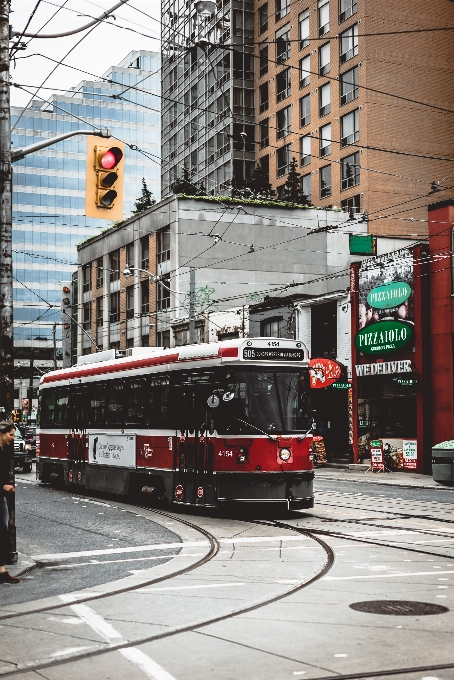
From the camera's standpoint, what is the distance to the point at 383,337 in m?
36.1

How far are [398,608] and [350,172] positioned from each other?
1905 inches

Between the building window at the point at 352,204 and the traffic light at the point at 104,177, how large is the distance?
139ft

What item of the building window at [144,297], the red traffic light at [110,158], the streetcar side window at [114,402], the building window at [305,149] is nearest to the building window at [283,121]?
the building window at [305,149]

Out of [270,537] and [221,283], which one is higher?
[221,283]

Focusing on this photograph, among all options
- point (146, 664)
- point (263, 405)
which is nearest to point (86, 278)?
point (263, 405)

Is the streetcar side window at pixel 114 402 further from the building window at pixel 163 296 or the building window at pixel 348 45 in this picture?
the building window at pixel 348 45

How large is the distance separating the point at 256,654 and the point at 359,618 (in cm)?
167

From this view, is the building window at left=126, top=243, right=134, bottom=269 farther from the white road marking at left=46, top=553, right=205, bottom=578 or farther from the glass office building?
the white road marking at left=46, top=553, right=205, bottom=578

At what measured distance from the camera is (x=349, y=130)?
5475 cm

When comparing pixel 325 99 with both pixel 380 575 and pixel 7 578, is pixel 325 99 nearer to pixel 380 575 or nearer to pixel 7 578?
pixel 380 575

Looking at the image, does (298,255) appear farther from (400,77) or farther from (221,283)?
(400,77)

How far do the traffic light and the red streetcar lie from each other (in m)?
4.59

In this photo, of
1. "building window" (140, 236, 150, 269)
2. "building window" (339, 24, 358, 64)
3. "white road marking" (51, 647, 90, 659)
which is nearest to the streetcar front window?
"white road marking" (51, 647, 90, 659)

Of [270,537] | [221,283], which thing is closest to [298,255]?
[221,283]
